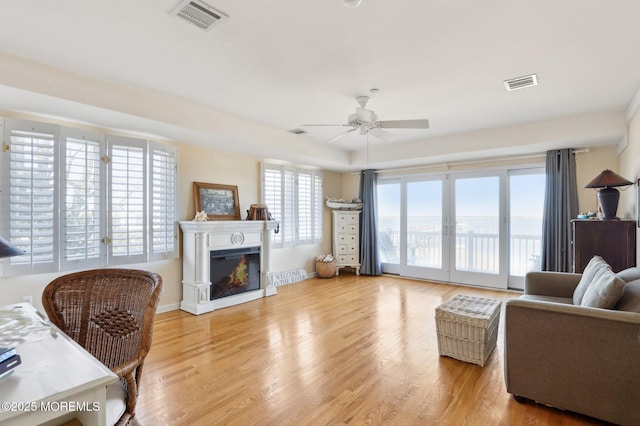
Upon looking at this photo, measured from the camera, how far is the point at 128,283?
186cm

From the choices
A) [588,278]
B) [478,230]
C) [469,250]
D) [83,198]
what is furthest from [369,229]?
[83,198]

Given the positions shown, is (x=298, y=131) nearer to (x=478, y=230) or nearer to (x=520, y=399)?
(x=478, y=230)

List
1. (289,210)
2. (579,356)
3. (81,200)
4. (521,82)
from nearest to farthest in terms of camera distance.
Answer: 1. (579,356)
2. (521,82)
3. (81,200)
4. (289,210)

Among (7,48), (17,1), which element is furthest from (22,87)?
(17,1)

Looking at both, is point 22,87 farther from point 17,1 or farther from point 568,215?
point 568,215

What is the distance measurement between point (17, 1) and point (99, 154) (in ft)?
6.48

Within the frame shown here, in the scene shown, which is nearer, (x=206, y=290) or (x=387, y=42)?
(x=387, y=42)

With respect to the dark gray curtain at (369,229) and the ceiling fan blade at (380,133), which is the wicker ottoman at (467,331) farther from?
the dark gray curtain at (369,229)

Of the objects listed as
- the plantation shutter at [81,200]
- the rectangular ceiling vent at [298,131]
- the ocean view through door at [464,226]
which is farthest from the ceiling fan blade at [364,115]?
the ocean view through door at [464,226]

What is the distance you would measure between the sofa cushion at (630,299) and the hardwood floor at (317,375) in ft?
2.40

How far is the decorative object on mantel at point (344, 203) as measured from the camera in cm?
679

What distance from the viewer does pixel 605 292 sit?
2021 millimetres

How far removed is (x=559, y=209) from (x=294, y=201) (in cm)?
424

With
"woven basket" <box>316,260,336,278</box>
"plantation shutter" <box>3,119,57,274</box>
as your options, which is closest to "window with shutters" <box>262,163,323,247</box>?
"woven basket" <box>316,260,336,278</box>
